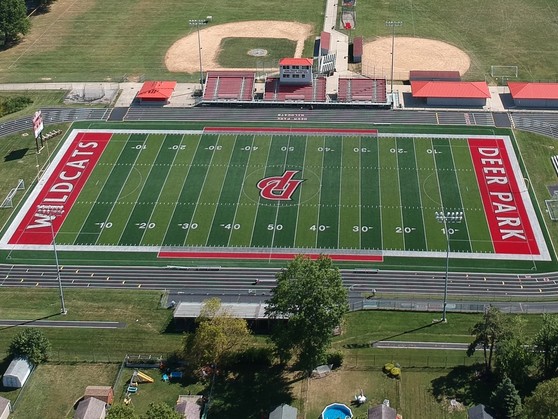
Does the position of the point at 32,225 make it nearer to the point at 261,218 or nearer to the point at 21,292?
the point at 21,292

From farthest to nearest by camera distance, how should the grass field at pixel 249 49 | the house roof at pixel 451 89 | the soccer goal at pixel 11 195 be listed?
the grass field at pixel 249 49 → the house roof at pixel 451 89 → the soccer goal at pixel 11 195

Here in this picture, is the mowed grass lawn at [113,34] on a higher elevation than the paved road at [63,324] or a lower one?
higher

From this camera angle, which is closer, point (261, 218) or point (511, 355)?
point (511, 355)

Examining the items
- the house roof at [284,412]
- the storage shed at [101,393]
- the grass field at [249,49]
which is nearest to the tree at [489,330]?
the house roof at [284,412]

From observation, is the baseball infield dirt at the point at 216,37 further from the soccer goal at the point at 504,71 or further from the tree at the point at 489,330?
the tree at the point at 489,330

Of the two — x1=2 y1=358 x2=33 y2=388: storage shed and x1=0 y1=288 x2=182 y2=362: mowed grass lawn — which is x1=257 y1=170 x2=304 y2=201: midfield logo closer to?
x1=0 y1=288 x2=182 y2=362: mowed grass lawn

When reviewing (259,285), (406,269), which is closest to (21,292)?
(259,285)

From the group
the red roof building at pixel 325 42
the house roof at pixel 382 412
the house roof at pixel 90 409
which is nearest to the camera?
the house roof at pixel 382 412

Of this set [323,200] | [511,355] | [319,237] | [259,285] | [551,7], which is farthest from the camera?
[551,7]
